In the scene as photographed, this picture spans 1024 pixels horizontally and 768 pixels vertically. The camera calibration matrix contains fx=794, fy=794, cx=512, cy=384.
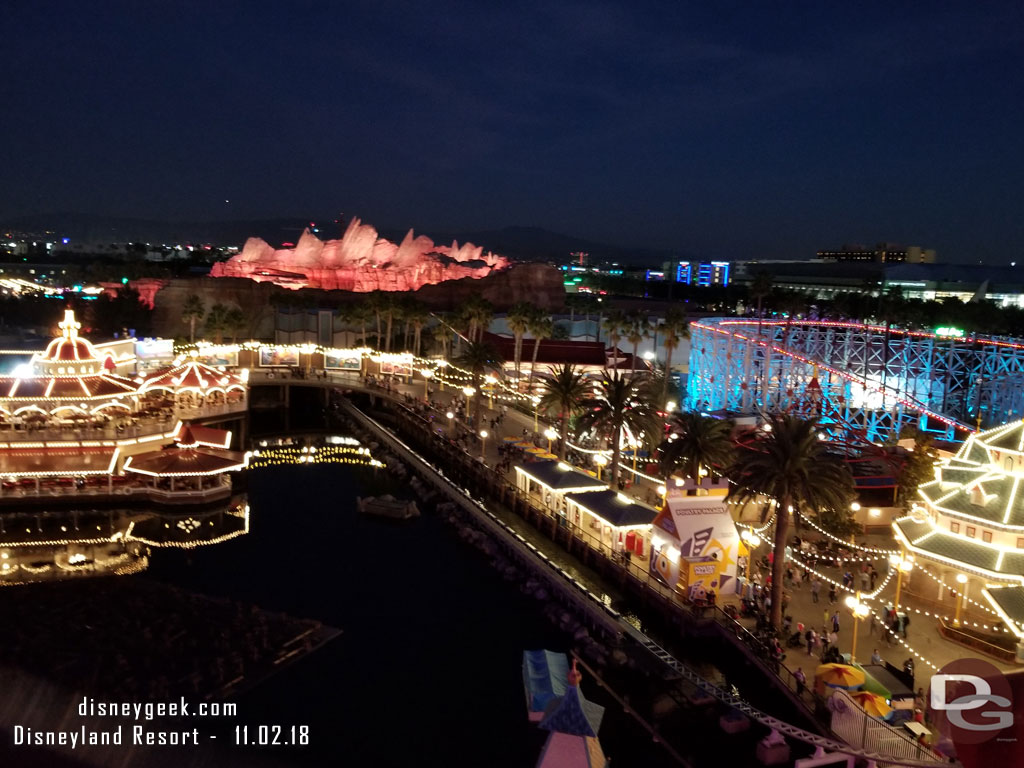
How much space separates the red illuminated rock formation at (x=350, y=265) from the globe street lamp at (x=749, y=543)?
7543 centimetres

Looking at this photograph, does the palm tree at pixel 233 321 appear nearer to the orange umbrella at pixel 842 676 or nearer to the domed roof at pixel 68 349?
the domed roof at pixel 68 349

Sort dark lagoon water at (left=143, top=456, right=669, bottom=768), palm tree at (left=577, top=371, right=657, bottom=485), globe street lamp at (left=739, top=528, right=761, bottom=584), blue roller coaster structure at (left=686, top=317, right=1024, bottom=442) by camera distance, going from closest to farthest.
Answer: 1. dark lagoon water at (left=143, top=456, right=669, bottom=768)
2. globe street lamp at (left=739, top=528, right=761, bottom=584)
3. palm tree at (left=577, top=371, right=657, bottom=485)
4. blue roller coaster structure at (left=686, top=317, right=1024, bottom=442)

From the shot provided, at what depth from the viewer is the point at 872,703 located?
754 inches

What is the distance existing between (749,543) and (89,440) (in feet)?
112

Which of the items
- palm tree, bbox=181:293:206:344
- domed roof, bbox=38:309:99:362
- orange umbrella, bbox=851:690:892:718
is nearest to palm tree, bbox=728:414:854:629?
orange umbrella, bbox=851:690:892:718

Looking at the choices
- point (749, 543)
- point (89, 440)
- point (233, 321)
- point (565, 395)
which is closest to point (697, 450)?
point (749, 543)

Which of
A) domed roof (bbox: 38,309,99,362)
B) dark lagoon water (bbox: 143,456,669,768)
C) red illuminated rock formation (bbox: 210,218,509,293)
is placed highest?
red illuminated rock formation (bbox: 210,218,509,293)

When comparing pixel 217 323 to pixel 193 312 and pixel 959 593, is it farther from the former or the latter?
pixel 959 593

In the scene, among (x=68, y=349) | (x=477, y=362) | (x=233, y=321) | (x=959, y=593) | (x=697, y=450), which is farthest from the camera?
(x=233, y=321)

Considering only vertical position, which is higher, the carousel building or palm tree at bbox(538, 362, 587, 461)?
palm tree at bbox(538, 362, 587, 461)

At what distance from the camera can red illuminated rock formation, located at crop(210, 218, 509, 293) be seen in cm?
9706

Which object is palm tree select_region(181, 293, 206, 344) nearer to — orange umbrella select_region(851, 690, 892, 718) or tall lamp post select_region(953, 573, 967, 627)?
tall lamp post select_region(953, 573, 967, 627)

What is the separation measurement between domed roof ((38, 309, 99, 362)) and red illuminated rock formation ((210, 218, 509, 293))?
48183 mm

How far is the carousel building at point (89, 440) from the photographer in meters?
40.5
